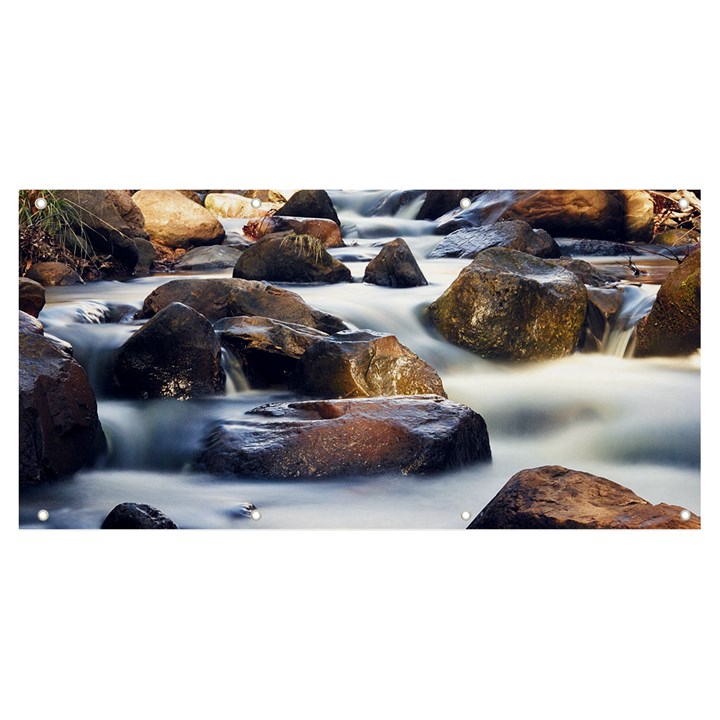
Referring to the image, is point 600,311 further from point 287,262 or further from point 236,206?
point 236,206

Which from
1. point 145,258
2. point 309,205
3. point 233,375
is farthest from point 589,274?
point 145,258

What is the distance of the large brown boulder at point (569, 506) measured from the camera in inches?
117

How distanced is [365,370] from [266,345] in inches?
14.4

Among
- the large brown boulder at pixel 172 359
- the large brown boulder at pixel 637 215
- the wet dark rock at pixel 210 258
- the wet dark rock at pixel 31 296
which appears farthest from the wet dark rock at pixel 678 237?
the wet dark rock at pixel 31 296

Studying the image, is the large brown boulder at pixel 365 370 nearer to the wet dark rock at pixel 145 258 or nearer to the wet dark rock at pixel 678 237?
the wet dark rock at pixel 145 258

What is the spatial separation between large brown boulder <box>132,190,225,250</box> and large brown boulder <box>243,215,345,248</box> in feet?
0.39

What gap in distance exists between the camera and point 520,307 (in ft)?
11.1

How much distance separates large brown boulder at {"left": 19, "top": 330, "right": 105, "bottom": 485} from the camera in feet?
9.87

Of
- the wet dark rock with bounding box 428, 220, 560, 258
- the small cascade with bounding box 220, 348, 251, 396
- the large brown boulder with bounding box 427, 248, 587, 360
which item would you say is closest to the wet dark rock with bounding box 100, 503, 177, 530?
the small cascade with bounding box 220, 348, 251, 396

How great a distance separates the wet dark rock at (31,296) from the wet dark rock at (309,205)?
87 cm

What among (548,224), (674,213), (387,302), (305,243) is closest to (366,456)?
(387,302)

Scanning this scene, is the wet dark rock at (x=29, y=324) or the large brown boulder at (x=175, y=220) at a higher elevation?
the large brown boulder at (x=175, y=220)

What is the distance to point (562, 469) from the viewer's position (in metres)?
3.06

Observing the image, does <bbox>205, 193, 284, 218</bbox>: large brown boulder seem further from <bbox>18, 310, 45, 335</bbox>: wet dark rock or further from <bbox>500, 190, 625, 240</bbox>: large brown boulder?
<bbox>500, 190, 625, 240</bbox>: large brown boulder
